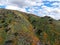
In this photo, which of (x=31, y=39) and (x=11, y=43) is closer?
(x=11, y=43)

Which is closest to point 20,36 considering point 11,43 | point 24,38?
point 24,38

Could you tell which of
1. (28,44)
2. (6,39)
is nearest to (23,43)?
(28,44)

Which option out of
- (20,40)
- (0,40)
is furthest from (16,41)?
(0,40)

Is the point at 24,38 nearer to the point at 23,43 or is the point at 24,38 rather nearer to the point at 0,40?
the point at 23,43

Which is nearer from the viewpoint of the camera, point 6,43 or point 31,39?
point 6,43

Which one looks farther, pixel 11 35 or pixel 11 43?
pixel 11 35

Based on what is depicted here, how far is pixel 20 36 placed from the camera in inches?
7825

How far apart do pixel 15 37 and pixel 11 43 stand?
12.3 meters

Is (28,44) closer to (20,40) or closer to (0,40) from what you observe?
(20,40)

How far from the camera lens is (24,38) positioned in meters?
→ 197

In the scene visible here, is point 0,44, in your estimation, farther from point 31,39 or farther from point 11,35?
point 31,39

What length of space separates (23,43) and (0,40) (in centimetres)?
2356

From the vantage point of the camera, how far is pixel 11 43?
605 feet

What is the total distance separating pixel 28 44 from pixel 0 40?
27.8m
